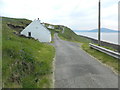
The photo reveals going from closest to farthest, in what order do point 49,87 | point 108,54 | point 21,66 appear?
1. point 49,87
2. point 21,66
3. point 108,54

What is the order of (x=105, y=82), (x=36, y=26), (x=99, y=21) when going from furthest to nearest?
(x=36, y=26)
(x=99, y=21)
(x=105, y=82)

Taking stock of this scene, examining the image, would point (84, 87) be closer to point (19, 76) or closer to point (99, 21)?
point (19, 76)

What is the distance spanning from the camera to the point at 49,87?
6.17 m

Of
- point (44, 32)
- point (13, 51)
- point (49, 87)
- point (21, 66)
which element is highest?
point (44, 32)

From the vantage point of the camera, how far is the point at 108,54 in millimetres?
12469

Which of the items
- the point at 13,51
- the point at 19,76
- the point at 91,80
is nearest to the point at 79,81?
the point at 91,80

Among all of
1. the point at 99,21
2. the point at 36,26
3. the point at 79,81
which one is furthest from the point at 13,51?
the point at 36,26

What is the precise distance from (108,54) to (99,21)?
823cm

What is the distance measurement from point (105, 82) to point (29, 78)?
12.0ft

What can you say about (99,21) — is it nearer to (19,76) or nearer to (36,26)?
(19,76)

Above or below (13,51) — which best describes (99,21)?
above

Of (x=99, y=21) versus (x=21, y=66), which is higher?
(x=99, y=21)

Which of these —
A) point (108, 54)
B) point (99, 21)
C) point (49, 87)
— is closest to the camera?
point (49, 87)

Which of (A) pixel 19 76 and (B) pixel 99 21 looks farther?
(B) pixel 99 21
